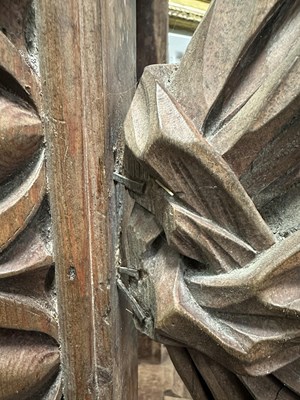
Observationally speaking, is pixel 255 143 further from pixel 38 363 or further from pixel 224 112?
pixel 38 363

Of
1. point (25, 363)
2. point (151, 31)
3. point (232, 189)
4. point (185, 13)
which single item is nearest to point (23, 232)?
point (25, 363)

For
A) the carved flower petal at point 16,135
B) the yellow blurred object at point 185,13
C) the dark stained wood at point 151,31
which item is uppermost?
the yellow blurred object at point 185,13

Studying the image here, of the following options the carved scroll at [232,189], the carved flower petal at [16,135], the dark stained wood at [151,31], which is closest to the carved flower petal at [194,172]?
the carved scroll at [232,189]

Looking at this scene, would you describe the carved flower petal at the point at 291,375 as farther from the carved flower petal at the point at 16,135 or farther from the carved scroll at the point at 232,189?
the carved flower petal at the point at 16,135

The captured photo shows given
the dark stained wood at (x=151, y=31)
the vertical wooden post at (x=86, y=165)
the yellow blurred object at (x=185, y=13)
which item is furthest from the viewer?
the yellow blurred object at (x=185, y=13)

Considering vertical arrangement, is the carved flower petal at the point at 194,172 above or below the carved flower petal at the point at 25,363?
above

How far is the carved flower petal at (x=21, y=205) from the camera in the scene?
49cm

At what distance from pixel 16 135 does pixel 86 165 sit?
0.09 metres

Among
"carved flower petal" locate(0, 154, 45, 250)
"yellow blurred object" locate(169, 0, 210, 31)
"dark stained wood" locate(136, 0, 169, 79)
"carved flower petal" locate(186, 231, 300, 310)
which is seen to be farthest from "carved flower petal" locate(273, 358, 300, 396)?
"yellow blurred object" locate(169, 0, 210, 31)

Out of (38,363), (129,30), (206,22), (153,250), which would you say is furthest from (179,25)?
(38,363)

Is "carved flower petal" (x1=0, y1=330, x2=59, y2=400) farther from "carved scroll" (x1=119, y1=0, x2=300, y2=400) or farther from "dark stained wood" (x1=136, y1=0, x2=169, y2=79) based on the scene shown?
"dark stained wood" (x1=136, y1=0, x2=169, y2=79)

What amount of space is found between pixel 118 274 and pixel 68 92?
251 millimetres

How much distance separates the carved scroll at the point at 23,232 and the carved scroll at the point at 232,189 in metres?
0.13

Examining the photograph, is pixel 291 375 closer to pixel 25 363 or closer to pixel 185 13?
pixel 25 363
